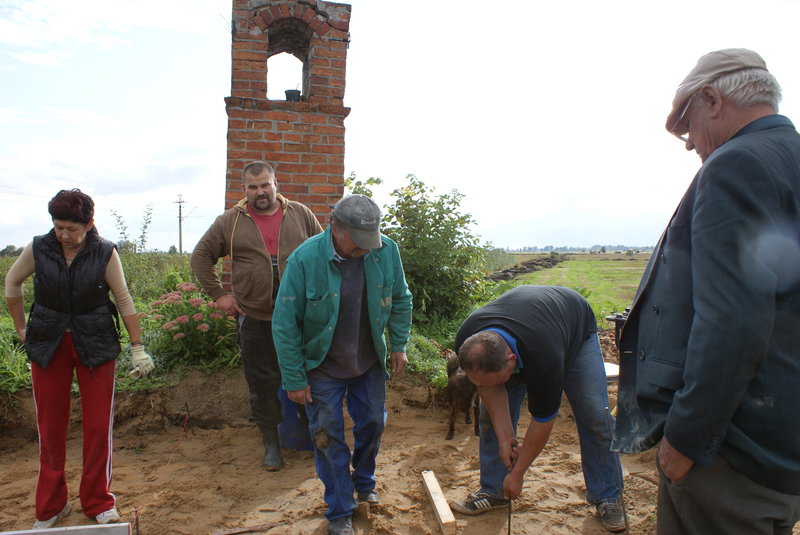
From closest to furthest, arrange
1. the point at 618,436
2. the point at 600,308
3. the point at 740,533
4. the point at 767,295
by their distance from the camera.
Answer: the point at 767,295
the point at 740,533
the point at 618,436
the point at 600,308

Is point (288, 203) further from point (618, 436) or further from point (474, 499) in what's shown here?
point (618, 436)

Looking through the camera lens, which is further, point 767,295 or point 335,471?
point 335,471

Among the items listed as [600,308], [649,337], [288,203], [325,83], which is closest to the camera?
[649,337]

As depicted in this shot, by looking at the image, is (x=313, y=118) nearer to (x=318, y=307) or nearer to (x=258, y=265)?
(x=258, y=265)

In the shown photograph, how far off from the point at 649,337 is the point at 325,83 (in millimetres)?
4728

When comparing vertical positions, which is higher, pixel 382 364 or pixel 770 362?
pixel 770 362

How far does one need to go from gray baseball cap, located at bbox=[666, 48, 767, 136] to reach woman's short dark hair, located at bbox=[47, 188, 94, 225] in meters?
3.24

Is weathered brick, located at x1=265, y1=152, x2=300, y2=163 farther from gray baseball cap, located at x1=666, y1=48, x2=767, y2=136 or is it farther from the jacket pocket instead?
gray baseball cap, located at x1=666, y1=48, x2=767, y2=136

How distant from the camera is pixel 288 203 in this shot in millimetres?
4484

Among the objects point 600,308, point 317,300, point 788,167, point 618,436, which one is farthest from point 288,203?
point 600,308

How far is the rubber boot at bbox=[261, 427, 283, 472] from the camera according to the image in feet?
14.2

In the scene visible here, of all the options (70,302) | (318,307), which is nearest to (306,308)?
(318,307)

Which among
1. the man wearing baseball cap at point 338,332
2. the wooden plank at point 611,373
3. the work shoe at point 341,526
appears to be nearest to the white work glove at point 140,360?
the man wearing baseball cap at point 338,332

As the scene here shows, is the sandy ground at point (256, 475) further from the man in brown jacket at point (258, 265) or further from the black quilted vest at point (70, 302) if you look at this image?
the black quilted vest at point (70, 302)
